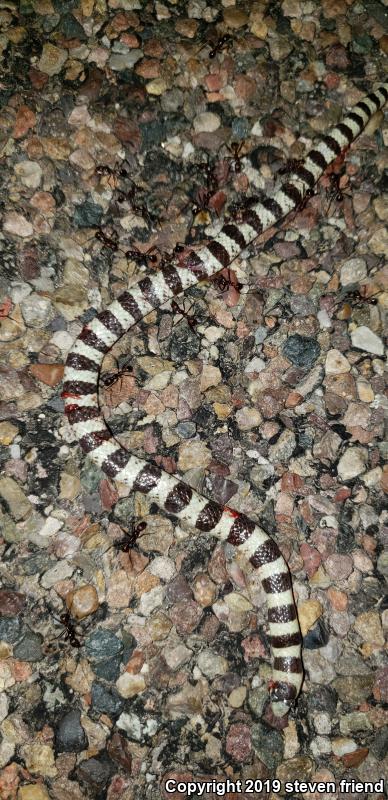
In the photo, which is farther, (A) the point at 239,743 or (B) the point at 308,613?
(B) the point at 308,613

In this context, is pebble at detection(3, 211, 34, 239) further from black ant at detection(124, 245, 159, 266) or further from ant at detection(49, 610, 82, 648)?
ant at detection(49, 610, 82, 648)

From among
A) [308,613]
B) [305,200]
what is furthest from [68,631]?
[305,200]

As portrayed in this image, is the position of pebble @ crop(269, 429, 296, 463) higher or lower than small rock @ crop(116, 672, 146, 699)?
higher

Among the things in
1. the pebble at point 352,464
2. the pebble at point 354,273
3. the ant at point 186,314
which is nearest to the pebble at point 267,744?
the pebble at point 352,464

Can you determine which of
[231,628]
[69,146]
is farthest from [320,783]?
[69,146]

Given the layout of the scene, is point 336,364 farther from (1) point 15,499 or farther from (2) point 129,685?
(2) point 129,685

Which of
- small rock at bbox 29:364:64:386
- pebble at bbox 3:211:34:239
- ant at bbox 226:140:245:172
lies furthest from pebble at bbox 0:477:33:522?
ant at bbox 226:140:245:172
